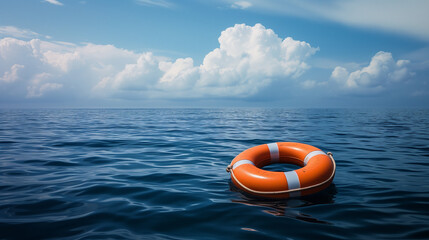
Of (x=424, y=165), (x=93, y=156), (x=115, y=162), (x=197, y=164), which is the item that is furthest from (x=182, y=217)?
(x=424, y=165)

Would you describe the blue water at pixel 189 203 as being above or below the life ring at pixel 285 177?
below

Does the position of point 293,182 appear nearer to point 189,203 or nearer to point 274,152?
→ point 274,152

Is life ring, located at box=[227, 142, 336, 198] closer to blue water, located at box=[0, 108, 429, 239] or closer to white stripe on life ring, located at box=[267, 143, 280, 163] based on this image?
blue water, located at box=[0, 108, 429, 239]

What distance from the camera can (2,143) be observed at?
9.22 metres

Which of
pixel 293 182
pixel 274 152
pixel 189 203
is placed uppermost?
pixel 274 152

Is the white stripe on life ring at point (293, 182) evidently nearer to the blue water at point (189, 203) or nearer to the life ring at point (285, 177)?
the life ring at point (285, 177)

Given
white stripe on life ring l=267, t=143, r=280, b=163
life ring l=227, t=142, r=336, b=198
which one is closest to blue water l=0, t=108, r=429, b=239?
life ring l=227, t=142, r=336, b=198

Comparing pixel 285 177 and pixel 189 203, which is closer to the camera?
pixel 189 203

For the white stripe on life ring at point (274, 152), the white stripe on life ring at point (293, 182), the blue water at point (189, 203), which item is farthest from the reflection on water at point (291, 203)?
the white stripe on life ring at point (274, 152)

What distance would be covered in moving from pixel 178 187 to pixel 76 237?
1.89 m

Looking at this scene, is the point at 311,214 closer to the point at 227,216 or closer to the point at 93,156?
the point at 227,216

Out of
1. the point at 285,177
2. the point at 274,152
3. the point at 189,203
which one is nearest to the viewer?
the point at 189,203

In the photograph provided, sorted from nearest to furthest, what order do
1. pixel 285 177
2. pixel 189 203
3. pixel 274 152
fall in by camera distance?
pixel 189 203, pixel 285 177, pixel 274 152

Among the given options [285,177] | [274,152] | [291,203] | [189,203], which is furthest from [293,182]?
[189,203]
